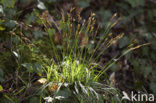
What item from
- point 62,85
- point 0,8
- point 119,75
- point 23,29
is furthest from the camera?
point 119,75

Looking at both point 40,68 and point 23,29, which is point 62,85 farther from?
point 23,29

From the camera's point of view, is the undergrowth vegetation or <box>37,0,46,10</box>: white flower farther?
<box>37,0,46,10</box>: white flower

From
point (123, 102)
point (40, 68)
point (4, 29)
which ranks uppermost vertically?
point (4, 29)

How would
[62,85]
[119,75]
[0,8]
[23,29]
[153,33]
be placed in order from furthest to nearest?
1. [153,33]
2. [119,75]
3. [23,29]
4. [0,8]
5. [62,85]

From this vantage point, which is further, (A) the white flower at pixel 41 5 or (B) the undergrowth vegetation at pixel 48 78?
(A) the white flower at pixel 41 5

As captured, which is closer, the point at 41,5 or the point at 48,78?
the point at 48,78

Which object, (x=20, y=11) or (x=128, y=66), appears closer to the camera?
(x=20, y=11)

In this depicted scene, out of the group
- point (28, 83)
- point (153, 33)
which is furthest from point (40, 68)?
point (153, 33)

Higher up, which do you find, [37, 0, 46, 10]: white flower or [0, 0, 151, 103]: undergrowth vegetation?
[37, 0, 46, 10]: white flower

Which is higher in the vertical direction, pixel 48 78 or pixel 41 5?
pixel 41 5

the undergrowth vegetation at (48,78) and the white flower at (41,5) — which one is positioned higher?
the white flower at (41,5)

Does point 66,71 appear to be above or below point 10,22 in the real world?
below
